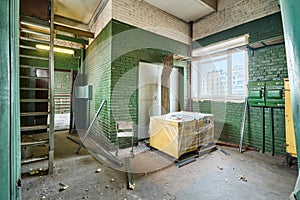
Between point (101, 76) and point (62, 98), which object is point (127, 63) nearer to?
point (101, 76)

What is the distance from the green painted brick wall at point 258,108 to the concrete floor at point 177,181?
706 mm

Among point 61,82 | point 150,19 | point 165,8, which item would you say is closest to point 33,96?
point 61,82

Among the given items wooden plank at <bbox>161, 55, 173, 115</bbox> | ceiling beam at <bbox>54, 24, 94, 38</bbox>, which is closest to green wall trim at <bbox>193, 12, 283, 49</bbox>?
wooden plank at <bbox>161, 55, 173, 115</bbox>

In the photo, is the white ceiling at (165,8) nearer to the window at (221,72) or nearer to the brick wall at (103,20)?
the brick wall at (103,20)

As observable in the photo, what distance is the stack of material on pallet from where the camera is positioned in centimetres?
304

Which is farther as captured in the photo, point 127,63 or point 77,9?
point 77,9

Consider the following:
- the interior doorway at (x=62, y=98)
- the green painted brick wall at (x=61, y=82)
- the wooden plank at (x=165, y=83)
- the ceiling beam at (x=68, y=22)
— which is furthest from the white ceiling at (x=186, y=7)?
the green painted brick wall at (x=61, y=82)

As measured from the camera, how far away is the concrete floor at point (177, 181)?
210 centimetres

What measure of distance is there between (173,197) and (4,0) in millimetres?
2473

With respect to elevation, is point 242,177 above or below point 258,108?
below

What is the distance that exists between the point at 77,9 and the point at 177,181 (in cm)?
579

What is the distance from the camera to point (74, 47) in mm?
6129

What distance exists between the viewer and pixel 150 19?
14.9ft

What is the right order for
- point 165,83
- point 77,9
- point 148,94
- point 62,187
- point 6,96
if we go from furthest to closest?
point 77,9 → point 165,83 → point 148,94 → point 62,187 → point 6,96
